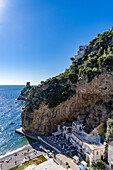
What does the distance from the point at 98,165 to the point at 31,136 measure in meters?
22.3

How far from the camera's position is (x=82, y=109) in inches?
1296

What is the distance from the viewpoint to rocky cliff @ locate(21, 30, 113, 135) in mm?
27016

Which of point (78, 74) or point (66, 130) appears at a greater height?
point (78, 74)

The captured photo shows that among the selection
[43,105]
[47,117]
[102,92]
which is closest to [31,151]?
[47,117]

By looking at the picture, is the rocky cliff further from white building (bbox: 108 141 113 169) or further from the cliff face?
white building (bbox: 108 141 113 169)

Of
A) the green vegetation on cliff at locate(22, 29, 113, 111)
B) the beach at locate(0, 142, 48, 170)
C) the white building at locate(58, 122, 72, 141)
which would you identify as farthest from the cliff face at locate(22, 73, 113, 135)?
the beach at locate(0, 142, 48, 170)

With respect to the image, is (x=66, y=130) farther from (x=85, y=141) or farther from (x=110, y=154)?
(x=110, y=154)

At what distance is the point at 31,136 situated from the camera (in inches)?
1356

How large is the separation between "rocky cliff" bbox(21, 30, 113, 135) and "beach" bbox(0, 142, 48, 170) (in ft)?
24.6

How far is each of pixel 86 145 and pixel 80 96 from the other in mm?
13983

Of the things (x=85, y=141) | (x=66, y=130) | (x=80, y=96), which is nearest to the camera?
(x=85, y=141)

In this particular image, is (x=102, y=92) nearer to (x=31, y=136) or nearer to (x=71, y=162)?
(x=71, y=162)

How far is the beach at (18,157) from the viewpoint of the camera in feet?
75.2

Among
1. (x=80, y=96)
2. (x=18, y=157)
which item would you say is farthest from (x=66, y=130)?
(x=18, y=157)
